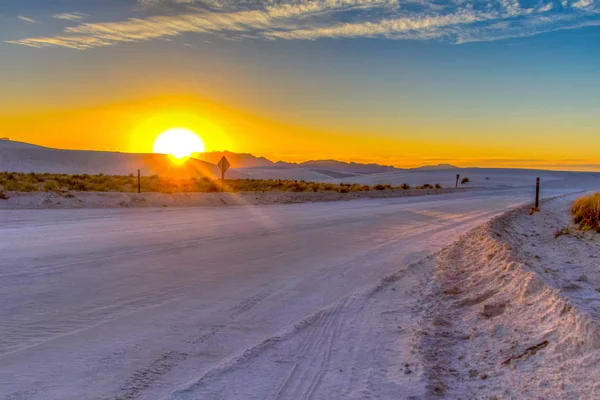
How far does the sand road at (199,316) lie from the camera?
154 inches

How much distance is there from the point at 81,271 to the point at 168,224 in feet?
23.1

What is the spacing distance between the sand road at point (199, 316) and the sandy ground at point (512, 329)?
1.31 ft

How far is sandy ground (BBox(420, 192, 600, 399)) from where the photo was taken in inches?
148

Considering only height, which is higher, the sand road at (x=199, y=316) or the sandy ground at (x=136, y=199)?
the sandy ground at (x=136, y=199)

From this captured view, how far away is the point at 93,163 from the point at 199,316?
111 meters

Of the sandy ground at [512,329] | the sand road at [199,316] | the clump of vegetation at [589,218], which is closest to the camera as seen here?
the sandy ground at [512,329]

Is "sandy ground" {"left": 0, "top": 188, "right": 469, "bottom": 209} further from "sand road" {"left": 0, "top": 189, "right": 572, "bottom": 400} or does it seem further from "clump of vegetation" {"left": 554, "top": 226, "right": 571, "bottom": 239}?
"clump of vegetation" {"left": 554, "top": 226, "right": 571, "bottom": 239}

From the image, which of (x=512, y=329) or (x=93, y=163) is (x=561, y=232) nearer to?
(x=512, y=329)

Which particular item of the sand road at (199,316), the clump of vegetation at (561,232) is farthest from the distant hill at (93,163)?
the sand road at (199,316)

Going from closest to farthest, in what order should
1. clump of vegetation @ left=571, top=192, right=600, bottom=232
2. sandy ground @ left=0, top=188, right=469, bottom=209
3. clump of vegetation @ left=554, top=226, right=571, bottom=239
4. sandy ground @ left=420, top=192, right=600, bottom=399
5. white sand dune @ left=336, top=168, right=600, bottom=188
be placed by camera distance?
sandy ground @ left=420, top=192, right=600, bottom=399, clump of vegetation @ left=554, top=226, right=571, bottom=239, clump of vegetation @ left=571, top=192, right=600, bottom=232, sandy ground @ left=0, top=188, right=469, bottom=209, white sand dune @ left=336, top=168, right=600, bottom=188

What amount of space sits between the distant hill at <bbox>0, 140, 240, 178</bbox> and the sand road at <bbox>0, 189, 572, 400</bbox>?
83.8 meters

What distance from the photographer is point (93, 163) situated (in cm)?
10700

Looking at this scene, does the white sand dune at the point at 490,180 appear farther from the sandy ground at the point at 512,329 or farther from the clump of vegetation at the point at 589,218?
the sandy ground at the point at 512,329

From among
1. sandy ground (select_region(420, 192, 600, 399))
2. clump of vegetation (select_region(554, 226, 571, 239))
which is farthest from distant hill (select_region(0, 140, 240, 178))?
sandy ground (select_region(420, 192, 600, 399))
